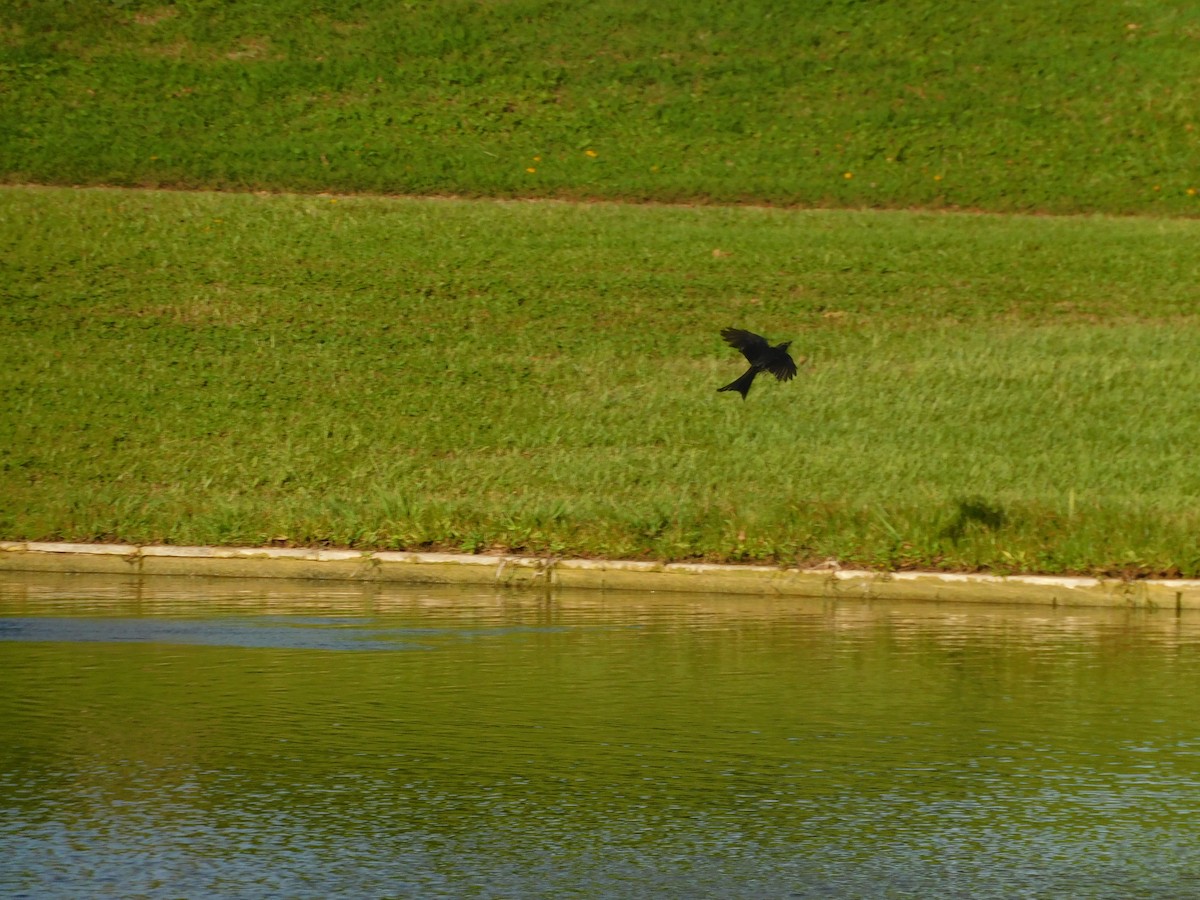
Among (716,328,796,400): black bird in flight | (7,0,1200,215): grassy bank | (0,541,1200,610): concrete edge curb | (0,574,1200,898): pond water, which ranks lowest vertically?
(0,574,1200,898): pond water

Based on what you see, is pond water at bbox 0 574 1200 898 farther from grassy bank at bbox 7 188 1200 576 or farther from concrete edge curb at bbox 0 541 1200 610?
grassy bank at bbox 7 188 1200 576

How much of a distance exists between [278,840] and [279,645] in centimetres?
325

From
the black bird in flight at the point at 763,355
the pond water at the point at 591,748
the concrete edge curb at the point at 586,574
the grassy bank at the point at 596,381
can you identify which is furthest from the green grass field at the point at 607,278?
the pond water at the point at 591,748

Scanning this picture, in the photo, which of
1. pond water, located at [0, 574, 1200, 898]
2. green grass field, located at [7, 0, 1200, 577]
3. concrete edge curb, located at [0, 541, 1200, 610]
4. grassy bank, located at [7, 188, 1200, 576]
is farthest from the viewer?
green grass field, located at [7, 0, 1200, 577]

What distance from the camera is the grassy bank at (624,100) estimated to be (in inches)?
813

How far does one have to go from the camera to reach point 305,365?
15062 mm

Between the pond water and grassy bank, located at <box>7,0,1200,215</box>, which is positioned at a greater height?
grassy bank, located at <box>7,0,1200,215</box>

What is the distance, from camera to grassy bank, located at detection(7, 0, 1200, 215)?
20641 millimetres

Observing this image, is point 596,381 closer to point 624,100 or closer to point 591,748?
point 591,748

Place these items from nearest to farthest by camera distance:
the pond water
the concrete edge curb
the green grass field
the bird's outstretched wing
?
the pond water, the bird's outstretched wing, the concrete edge curb, the green grass field

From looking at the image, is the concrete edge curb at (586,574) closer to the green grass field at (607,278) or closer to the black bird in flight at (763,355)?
the green grass field at (607,278)

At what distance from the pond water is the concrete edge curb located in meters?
0.21

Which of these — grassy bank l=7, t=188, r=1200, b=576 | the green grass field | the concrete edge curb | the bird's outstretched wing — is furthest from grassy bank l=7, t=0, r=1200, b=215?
the bird's outstretched wing

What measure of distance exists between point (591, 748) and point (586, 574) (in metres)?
3.76
